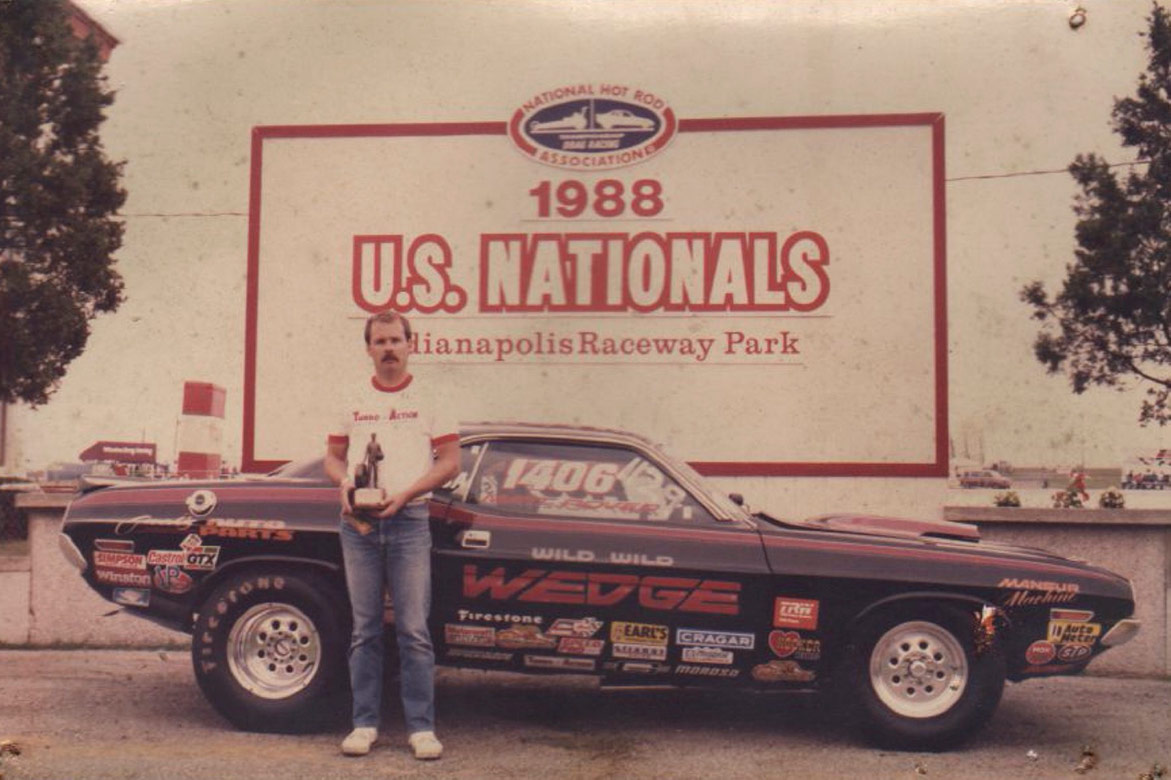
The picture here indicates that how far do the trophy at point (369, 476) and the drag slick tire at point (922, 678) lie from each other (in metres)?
2.08

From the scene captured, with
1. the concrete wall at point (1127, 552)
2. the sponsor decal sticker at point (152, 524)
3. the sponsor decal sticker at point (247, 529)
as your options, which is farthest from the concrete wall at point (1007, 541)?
the sponsor decal sticker at point (247, 529)

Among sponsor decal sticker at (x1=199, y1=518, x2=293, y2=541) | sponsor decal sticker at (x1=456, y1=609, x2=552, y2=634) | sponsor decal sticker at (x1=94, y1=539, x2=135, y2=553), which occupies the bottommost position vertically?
sponsor decal sticker at (x1=456, y1=609, x2=552, y2=634)

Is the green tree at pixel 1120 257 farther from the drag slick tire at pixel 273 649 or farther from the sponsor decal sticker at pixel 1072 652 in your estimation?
the drag slick tire at pixel 273 649

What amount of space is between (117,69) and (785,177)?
3.79m

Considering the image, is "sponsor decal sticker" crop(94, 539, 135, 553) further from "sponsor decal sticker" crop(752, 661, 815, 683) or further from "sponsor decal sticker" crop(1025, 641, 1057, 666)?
"sponsor decal sticker" crop(1025, 641, 1057, 666)

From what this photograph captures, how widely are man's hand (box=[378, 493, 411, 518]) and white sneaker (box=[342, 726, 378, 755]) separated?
865mm

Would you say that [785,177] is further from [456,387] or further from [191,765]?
[191,765]

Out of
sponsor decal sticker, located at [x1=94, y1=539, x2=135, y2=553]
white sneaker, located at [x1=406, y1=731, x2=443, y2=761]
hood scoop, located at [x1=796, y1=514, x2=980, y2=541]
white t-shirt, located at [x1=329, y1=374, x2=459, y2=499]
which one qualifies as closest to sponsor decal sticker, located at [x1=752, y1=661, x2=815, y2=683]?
hood scoop, located at [x1=796, y1=514, x2=980, y2=541]

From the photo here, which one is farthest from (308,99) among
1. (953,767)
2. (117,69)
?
(953,767)

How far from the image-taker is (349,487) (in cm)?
430

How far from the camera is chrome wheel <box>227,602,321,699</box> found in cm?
467

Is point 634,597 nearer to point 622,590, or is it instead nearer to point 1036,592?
point 622,590

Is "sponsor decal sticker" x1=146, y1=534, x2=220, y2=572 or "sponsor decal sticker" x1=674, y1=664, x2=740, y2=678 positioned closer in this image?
"sponsor decal sticker" x1=674, y1=664, x2=740, y2=678

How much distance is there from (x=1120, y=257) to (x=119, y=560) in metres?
5.25
